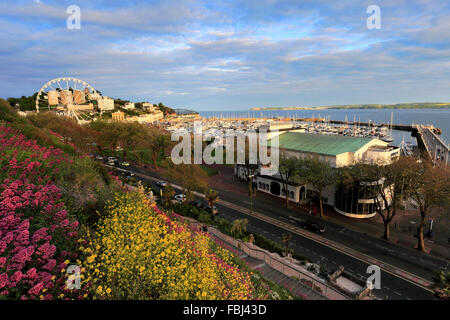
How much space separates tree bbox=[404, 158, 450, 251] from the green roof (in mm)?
12924

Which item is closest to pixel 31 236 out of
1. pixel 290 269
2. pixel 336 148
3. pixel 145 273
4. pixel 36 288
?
pixel 36 288

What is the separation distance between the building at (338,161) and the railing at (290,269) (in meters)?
17.0

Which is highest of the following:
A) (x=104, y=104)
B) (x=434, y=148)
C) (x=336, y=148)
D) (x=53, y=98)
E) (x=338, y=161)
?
(x=53, y=98)

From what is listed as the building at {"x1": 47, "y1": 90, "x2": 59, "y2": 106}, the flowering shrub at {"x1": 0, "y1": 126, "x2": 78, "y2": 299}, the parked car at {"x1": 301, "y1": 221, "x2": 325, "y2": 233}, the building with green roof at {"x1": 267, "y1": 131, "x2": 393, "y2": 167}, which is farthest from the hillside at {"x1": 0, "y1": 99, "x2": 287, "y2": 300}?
the building at {"x1": 47, "y1": 90, "x2": 59, "y2": 106}

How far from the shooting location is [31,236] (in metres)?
9.45

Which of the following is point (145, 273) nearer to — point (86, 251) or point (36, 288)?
point (86, 251)

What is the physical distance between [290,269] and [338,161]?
963 inches

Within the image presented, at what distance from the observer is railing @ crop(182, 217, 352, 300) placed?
57.2 feet

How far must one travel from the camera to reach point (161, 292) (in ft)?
29.5

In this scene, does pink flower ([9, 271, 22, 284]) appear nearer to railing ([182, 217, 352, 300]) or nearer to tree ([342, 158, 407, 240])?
railing ([182, 217, 352, 300])

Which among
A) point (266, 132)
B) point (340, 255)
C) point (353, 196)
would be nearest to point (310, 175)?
point (353, 196)

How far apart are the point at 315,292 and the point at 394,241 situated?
56.4 feet
